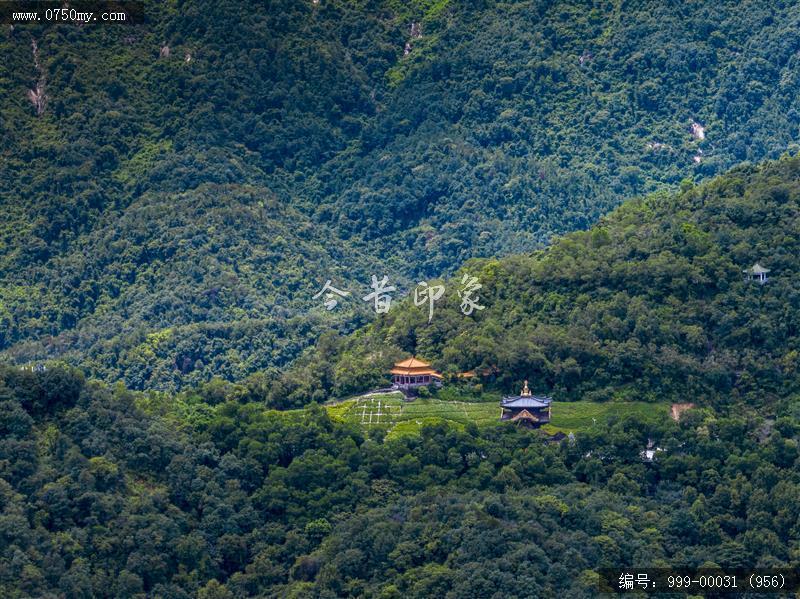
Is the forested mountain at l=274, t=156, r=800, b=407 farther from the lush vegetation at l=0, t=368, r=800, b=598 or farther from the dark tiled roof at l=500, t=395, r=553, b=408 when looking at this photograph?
the lush vegetation at l=0, t=368, r=800, b=598

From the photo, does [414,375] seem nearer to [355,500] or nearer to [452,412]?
[452,412]

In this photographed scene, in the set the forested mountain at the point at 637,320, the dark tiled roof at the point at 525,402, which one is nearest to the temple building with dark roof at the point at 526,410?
the dark tiled roof at the point at 525,402

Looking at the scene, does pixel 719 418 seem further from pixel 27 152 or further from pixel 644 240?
pixel 27 152

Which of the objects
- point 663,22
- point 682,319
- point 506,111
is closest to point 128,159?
point 506,111

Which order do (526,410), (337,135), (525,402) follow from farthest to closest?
(337,135) < (525,402) < (526,410)

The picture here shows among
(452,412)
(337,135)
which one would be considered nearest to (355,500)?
(452,412)
